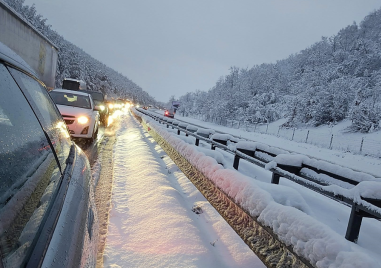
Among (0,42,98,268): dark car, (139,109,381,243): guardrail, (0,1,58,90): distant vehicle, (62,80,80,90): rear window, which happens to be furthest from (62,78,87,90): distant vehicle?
(0,42,98,268): dark car

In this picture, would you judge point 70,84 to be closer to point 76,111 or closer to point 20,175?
point 76,111

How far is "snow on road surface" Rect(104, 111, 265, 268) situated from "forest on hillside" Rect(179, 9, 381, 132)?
29.3m

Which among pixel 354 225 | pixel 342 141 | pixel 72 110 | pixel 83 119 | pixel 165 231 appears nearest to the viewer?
pixel 354 225

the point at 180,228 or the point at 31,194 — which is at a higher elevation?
the point at 31,194

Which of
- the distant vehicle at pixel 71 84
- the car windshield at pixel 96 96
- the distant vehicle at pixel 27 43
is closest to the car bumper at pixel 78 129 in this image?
the distant vehicle at pixel 27 43

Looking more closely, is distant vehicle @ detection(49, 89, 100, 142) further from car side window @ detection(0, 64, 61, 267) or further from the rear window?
the rear window

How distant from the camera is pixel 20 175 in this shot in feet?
3.65

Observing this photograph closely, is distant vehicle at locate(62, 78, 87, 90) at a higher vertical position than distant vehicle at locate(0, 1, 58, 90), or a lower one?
lower

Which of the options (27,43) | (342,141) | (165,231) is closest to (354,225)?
(165,231)

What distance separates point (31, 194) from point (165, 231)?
233 cm

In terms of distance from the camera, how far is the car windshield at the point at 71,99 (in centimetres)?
900

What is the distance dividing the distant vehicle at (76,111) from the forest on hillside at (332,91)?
2844cm

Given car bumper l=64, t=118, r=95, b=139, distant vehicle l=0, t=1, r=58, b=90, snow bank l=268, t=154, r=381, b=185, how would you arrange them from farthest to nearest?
distant vehicle l=0, t=1, r=58, b=90 → car bumper l=64, t=118, r=95, b=139 → snow bank l=268, t=154, r=381, b=185

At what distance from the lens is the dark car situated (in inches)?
34.9
